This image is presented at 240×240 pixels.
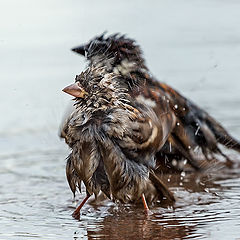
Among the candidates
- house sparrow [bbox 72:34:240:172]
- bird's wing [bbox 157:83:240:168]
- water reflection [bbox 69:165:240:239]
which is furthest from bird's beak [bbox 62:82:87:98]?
bird's wing [bbox 157:83:240:168]

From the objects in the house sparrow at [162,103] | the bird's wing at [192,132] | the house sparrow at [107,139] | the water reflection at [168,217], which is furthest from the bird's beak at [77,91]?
the bird's wing at [192,132]

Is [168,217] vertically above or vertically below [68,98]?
below

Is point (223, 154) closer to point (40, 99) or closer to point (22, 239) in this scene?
point (22, 239)

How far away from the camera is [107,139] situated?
5.12 m

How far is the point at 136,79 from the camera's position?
18.7 feet

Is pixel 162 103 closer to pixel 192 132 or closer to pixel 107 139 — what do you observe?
pixel 192 132

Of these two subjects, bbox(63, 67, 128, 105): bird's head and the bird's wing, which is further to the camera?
the bird's wing

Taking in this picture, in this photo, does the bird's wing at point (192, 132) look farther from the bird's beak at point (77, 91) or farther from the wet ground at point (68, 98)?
the bird's beak at point (77, 91)

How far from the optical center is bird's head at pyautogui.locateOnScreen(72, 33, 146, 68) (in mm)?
5508

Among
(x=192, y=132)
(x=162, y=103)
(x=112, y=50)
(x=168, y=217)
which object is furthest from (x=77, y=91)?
(x=192, y=132)

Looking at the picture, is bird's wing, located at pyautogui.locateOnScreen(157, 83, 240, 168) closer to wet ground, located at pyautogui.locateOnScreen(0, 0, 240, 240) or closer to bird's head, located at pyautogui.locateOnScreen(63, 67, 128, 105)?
wet ground, located at pyautogui.locateOnScreen(0, 0, 240, 240)

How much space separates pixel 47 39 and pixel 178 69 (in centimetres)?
201

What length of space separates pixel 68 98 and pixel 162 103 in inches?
125

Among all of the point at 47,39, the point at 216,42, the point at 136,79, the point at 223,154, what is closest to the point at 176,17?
the point at 216,42
